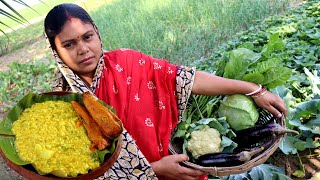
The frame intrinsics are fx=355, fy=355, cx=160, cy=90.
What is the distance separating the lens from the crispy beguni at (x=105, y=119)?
1266 millimetres

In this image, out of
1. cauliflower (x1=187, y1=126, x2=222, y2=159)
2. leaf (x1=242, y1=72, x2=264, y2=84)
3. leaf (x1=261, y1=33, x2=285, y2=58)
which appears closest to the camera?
cauliflower (x1=187, y1=126, x2=222, y2=159)

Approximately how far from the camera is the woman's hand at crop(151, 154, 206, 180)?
1.79 metres

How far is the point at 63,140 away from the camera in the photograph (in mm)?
1244

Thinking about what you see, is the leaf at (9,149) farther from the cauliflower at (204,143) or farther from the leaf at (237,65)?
the leaf at (237,65)

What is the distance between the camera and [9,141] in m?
1.28

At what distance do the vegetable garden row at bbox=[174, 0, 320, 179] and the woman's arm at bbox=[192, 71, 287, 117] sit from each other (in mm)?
110

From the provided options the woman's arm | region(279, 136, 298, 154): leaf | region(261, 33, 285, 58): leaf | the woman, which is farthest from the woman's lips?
region(279, 136, 298, 154): leaf

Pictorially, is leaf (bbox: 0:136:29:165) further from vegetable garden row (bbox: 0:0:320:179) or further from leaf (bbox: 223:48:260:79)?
leaf (bbox: 223:48:260:79)

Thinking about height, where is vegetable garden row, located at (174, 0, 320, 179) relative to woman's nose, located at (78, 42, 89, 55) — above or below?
below

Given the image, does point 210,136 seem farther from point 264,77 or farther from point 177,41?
point 177,41

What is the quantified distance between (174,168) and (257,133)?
0.55 metres

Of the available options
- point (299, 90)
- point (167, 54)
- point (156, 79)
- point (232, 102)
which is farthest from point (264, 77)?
point (167, 54)

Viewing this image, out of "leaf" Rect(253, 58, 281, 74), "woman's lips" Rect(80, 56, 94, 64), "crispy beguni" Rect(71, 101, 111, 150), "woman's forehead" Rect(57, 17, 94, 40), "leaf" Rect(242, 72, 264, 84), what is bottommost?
"leaf" Rect(242, 72, 264, 84)

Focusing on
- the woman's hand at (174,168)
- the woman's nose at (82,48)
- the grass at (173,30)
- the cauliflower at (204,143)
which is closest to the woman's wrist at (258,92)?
the cauliflower at (204,143)
